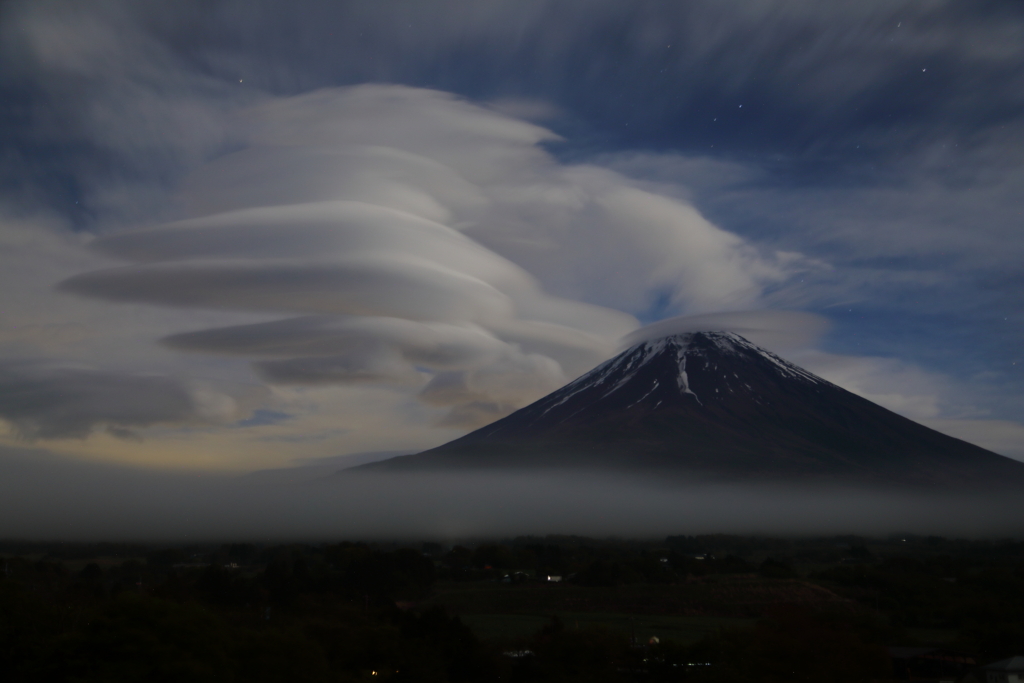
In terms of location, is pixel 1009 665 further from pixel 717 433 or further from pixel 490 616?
pixel 717 433

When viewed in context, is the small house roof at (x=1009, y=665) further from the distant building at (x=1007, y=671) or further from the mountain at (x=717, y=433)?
the mountain at (x=717, y=433)

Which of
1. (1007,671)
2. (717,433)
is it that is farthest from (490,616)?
(717,433)

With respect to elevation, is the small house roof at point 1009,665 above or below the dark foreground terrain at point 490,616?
below

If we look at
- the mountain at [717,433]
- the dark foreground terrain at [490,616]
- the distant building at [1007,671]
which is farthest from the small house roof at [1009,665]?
the mountain at [717,433]

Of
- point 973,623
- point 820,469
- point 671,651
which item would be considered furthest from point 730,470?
point 671,651

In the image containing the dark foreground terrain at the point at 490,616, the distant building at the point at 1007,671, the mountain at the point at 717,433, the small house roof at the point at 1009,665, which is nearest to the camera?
the dark foreground terrain at the point at 490,616

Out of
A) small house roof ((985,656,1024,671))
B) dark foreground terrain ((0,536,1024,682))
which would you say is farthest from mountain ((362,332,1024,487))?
small house roof ((985,656,1024,671))
